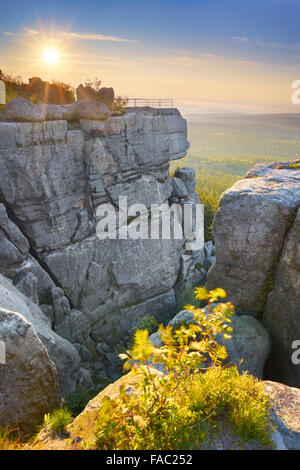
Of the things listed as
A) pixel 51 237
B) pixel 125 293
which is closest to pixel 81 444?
pixel 51 237

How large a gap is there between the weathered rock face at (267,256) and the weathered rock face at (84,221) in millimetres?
9020

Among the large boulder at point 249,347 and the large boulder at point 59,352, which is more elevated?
the large boulder at point 249,347

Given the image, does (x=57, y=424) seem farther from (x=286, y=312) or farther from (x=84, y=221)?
(x=84, y=221)

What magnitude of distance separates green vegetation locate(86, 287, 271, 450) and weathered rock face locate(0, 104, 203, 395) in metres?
10.3

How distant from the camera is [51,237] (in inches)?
750

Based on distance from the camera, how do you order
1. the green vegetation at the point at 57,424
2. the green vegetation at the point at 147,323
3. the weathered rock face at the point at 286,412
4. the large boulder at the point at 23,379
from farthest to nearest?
1. the green vegetation at the point at 147,323
2. the large boulder at the point at 23,379
3. the green vegetation at the point at 57,424
4. the weathered rock face at the point at 286,412

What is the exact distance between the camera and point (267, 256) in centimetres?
1121

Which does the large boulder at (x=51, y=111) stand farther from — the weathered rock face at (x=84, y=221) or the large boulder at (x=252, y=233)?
the large boulder at (x=252, y=233)

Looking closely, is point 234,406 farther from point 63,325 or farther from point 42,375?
point 63,325

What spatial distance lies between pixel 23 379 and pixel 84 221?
1495 cm

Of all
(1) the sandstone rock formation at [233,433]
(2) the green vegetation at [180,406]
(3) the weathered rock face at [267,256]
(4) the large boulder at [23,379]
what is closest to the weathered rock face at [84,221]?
(4) the large boulder at [23,379]

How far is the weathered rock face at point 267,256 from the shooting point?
1045cm

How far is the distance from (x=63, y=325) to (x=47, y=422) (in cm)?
1537
